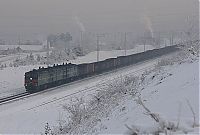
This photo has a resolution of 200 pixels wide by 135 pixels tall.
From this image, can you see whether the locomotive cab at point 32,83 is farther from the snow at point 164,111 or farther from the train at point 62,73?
the snow at point 164,111

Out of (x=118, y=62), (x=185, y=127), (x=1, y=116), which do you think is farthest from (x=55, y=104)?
(x=118, y=62)

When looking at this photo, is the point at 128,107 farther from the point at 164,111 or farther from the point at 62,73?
the point at 62,73

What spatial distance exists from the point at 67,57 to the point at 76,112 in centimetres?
6839

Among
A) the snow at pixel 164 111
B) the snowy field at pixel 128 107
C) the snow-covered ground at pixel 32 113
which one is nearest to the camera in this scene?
the snow at pixel 164 111

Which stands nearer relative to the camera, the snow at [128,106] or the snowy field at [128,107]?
the snow at [128,106]

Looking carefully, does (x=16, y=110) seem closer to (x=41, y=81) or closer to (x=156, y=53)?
(x=41, y=81)

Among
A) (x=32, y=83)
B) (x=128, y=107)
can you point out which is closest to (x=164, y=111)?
(x=128, y=107)

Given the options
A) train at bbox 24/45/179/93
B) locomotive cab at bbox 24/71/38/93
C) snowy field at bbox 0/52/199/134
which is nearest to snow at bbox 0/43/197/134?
snowy field at bbox 0/52/199/134

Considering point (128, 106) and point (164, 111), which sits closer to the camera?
point (164, 111)

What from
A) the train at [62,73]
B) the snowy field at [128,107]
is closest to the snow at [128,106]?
the snowy field at [128,107]

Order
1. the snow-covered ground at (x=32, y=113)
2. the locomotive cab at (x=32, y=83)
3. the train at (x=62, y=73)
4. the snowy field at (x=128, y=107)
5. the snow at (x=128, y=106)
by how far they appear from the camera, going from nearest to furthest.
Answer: the snow at (x=128, y=106) → the snowy field at (x=128, y=107) → the snow-covered ground at (x=32, y=113) → the locomotive cab at (x=32, y=83) → the train at (x=62, y=73)

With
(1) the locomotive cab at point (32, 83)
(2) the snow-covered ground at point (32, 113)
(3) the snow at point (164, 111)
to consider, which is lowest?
(2) the snow-covered ground at point (32, 113)

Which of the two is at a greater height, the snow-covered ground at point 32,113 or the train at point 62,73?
the train at point 62,73

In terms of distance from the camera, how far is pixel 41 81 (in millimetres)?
37500
